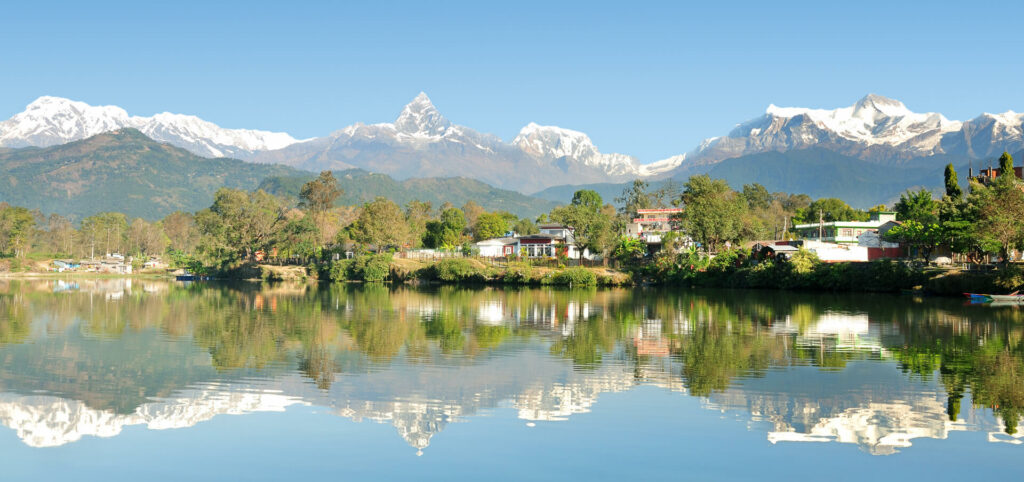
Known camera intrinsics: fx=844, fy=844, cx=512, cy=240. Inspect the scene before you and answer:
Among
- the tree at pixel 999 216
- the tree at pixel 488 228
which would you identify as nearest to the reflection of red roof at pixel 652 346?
the tree at pixel 999 216

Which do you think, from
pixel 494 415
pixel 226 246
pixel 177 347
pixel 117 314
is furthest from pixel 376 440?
pixel 226 246

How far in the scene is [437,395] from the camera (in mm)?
21750

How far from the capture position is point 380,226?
10419cm

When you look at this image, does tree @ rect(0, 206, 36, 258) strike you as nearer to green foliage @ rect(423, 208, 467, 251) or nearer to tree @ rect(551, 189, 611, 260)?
green foliage @ rect(423, 208, 467, 251)

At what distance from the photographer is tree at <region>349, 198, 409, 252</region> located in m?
104

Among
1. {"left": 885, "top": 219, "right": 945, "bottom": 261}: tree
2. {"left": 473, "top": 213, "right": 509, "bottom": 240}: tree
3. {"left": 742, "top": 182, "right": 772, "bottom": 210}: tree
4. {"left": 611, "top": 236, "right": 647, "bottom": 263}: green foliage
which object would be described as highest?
{"left": 742, "top": 182, "right": 772, "bottom": 210}: tree

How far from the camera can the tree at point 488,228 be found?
137 m

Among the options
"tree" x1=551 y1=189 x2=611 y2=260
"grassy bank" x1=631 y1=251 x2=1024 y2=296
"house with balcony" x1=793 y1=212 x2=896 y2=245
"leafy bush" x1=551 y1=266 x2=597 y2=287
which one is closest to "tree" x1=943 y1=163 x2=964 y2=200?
"house with balcony" x1=793 y1=212 x2=896 y2=245

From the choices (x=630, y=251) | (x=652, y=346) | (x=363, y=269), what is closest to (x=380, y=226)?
(x=363, y=269)

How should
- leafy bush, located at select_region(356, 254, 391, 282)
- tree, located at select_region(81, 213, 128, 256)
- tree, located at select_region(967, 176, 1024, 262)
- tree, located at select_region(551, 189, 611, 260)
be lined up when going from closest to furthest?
tree, located at select_region(967, 176, 1024, 262) → leafy bush, located at select_region(356, 254, 391, 282) → tree, located at select_region(551, 189, 611, 260) → tree, located at select_region(81, 213, 128, 256)

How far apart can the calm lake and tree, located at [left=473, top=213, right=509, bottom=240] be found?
95252 mm

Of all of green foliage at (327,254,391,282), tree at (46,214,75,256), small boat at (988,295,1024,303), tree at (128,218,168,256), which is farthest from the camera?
tree at (128,218,168,256)

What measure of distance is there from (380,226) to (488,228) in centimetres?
3566

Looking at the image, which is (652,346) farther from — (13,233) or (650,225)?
(13,233)
